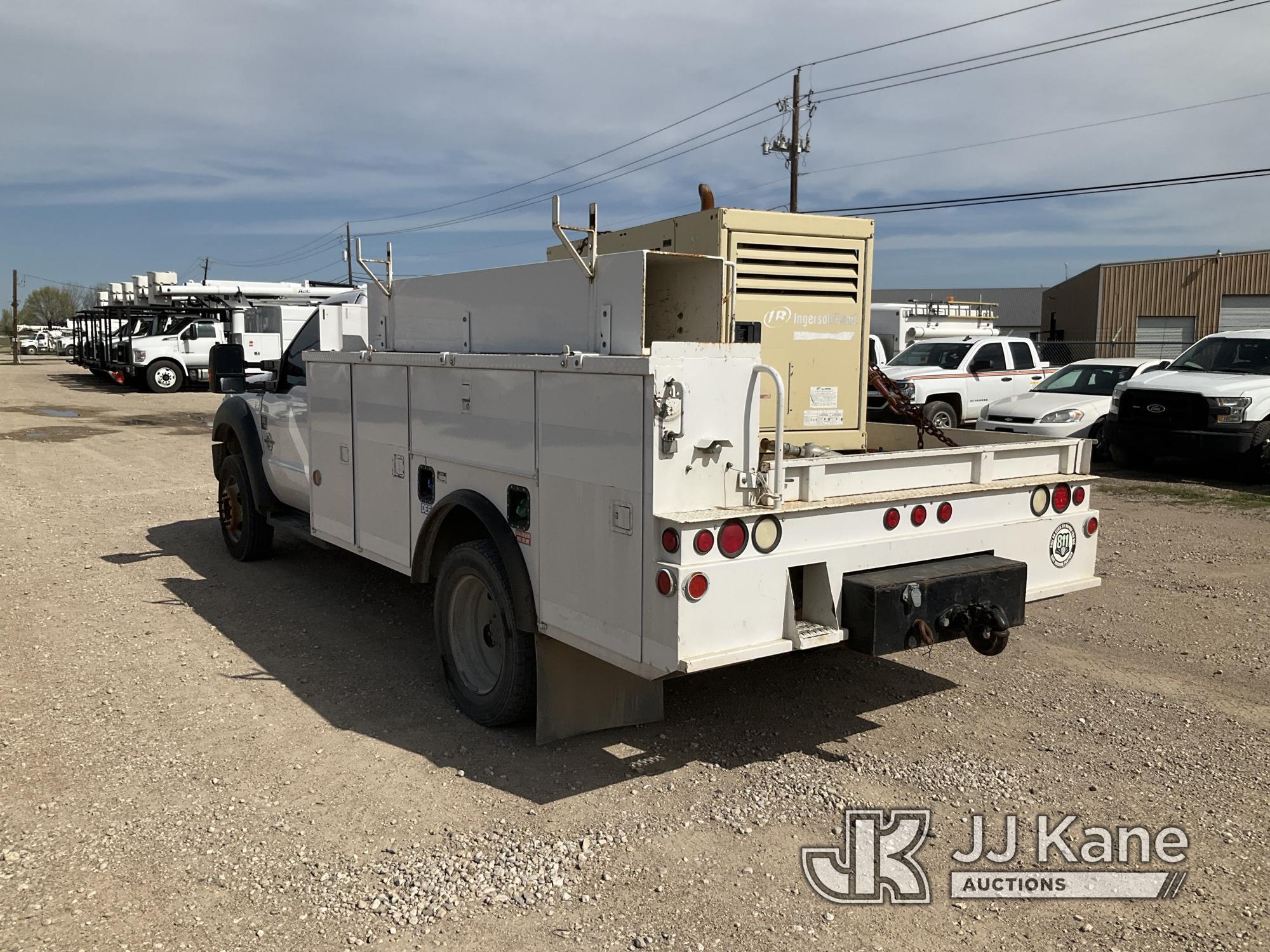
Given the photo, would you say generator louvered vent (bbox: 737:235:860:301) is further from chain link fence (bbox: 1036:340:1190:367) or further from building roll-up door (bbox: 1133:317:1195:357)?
building roll-up door (bbox: 1133:317:1195:357)

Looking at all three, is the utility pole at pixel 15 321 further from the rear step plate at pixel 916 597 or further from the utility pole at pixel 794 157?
the rear step plate at pixel 916 597

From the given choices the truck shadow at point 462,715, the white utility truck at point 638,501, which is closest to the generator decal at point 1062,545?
the white utility truck at point 638,501

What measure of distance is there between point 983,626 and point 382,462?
3295mm

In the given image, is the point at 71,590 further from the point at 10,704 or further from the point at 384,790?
the point at 384,790

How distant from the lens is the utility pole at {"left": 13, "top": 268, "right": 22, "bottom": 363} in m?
49.0

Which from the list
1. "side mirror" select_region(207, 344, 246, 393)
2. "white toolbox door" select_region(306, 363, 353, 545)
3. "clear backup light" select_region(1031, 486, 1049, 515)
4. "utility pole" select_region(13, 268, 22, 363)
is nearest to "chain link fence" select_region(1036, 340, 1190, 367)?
"side mirror" select_region(207, 344, 246, 393)

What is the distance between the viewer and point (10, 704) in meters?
5.29

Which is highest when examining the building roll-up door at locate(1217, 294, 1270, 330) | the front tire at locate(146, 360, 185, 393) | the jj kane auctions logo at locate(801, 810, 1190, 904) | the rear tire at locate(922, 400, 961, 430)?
the building roll-up door at locate(1217, 294, 1270, 330)

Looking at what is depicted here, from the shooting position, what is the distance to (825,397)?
5.57 meters

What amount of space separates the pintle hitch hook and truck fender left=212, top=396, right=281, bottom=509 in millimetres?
5538

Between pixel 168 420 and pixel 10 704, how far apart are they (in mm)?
17929

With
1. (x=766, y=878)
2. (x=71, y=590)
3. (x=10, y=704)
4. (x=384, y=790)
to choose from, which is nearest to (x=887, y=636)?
(x=766, y=878)

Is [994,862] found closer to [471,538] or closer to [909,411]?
[471,538]

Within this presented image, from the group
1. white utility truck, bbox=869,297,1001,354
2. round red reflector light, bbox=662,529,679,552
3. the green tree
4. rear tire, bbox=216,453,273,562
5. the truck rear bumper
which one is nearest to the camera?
round red reflector light, bbox=662,529,679,552
